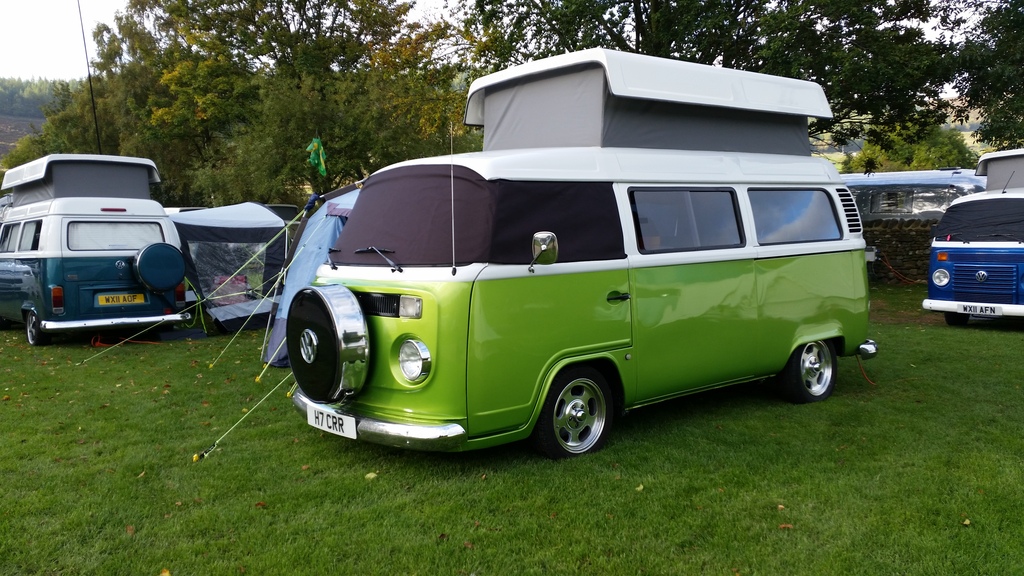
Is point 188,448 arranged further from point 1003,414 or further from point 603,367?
point 1003,414

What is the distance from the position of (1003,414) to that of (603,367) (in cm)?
360

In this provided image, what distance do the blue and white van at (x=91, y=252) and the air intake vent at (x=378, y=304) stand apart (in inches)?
276

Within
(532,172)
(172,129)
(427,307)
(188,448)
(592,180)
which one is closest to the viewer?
(427,307)

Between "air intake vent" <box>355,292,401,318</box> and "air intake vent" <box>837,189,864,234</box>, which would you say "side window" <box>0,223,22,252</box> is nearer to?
"air intake vent" <box>355,292,401,318</box>

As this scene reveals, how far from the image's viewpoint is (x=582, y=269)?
203 inches

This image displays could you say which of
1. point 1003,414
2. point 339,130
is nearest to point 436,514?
point 1003,414

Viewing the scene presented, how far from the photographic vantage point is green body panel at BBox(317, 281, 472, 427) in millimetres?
4625

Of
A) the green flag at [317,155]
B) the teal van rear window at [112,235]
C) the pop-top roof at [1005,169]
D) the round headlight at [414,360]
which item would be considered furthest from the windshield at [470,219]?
the pop-top roof at [1005,169]

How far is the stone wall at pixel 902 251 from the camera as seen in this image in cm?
1905

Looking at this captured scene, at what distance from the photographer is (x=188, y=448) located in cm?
576

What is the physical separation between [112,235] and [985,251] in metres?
12.7

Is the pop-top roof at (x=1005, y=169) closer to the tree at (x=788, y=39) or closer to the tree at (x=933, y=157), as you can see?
the tree at (x=788, y=39)

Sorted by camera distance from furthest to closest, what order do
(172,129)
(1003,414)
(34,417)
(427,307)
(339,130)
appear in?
1. (172,129)
2. (339,130)
3. (34,417)
4. (1003,414)
5. (427,307)

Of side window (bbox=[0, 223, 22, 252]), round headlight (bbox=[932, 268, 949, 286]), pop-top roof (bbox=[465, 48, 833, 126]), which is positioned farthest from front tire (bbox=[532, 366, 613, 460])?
A: side window (bbox=[0, 223, 22, 252])
